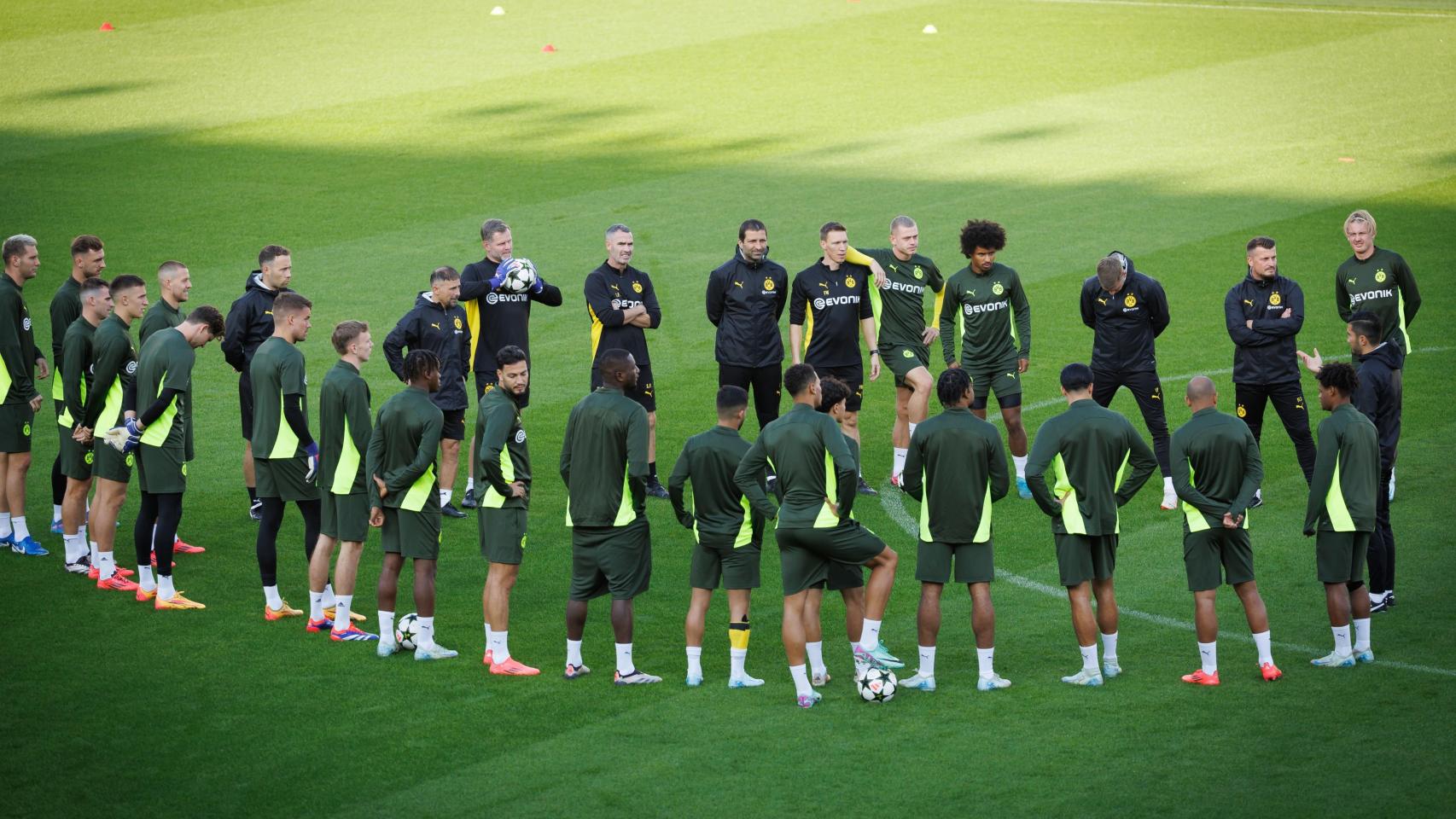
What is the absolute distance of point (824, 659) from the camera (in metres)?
10.2

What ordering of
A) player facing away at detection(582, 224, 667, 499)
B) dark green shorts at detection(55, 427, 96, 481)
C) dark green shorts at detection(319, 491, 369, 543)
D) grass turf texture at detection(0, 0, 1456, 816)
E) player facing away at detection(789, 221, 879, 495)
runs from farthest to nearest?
1. player facing away at detection(789, 221, 879, 495)
2. player facing away at detection(582, 224, 667, 499)
3. dark green shorts at detection(55, 427, 96, 481)
4. dark green shorts at detection(319, 491, 369, 543)
5. grass turf texture at detection(0, 0, 1456, 816)

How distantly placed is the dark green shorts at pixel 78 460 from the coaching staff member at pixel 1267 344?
8648mm

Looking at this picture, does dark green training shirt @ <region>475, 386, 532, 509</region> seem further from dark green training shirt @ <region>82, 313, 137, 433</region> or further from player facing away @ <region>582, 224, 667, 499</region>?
player facing away @ <region>582, 224, 667, 499</region>

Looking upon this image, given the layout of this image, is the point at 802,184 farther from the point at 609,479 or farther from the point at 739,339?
the point at 609,479

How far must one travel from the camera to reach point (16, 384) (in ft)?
39.2

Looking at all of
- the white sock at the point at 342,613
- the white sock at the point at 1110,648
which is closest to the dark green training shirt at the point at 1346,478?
the white sock at the point at 1110,648

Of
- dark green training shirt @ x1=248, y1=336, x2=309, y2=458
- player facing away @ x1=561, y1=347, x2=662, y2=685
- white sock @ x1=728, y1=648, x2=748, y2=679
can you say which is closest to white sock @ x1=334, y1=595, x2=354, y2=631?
dark green training shirt @ x1=248, y1=336, x2=309, y2=458

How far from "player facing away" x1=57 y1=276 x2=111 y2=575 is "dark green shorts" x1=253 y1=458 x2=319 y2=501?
1.49 metres

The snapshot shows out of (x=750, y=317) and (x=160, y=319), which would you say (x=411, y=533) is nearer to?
(x=160, y=319)

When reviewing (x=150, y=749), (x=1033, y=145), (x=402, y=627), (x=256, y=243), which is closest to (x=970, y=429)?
(x=402, y=627)

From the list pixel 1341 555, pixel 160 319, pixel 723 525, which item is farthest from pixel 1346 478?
pixel 160 319

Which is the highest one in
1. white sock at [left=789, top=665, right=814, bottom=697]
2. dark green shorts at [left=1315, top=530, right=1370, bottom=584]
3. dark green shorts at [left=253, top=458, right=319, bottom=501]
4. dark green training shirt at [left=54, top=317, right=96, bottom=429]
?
dark green training shirt at [left=54, top=317, right=96, bottom=429]

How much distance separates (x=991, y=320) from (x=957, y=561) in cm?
433

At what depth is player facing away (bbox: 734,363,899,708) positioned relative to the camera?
9336 millimetres
